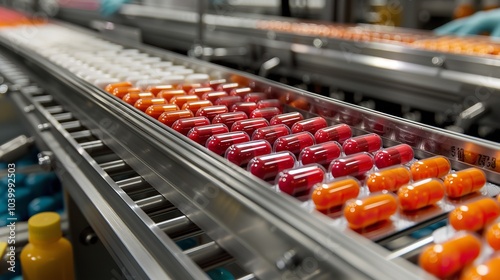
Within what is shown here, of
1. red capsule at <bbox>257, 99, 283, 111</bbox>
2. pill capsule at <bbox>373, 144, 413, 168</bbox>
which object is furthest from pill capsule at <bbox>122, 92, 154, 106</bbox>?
pill capsule at <bbox>373, 144, 413, 168</bbox>

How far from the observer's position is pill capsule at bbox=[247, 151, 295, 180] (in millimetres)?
1116

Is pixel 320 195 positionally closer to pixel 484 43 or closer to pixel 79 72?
pixel 79 72

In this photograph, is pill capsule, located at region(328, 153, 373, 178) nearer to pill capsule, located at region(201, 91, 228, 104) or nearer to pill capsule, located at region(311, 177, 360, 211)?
pill capsule, located at region(311, 177, 360, 211)

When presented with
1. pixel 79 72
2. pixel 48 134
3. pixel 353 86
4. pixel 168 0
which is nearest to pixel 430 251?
pixel 48 134

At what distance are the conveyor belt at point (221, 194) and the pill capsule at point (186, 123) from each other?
0.09 meters

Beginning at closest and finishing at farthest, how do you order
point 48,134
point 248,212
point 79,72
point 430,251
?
1. point 430,251
2. point 248,212
3. point 48,134
4. point 79,72

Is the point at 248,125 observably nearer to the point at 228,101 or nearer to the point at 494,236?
the point at 228,101

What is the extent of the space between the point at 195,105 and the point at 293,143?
0.50 metres

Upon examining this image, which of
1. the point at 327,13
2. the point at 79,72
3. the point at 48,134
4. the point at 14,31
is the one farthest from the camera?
the point at 327,13

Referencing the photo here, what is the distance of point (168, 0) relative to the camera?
7.47 meters

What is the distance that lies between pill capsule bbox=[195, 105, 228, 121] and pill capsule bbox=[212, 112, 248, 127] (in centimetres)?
6

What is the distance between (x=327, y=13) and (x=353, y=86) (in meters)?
2.41

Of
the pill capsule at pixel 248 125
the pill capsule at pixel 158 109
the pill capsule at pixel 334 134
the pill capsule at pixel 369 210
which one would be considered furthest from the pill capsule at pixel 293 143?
the pill capsule at pixel 158 109

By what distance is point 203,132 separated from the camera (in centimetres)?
136
